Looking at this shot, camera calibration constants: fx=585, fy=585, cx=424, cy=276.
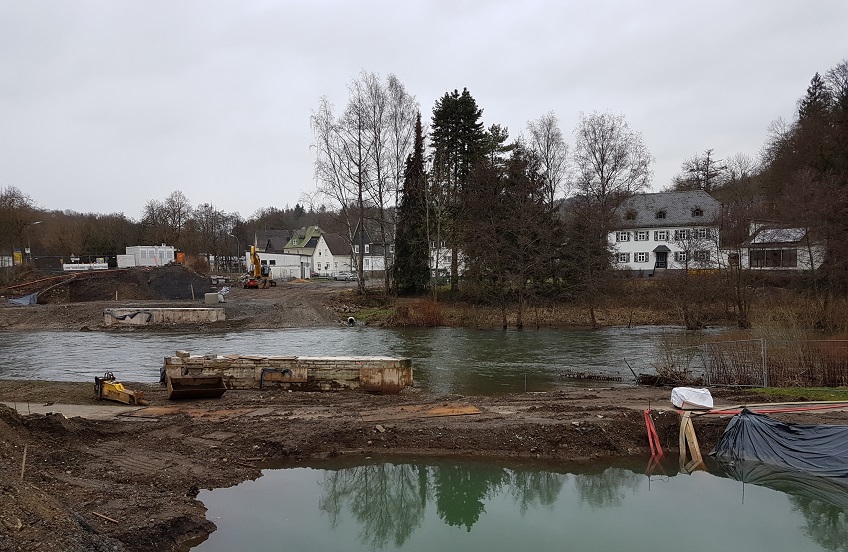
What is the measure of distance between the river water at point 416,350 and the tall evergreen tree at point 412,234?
33.9 ft

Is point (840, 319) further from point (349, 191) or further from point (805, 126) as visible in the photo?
point (349, 191)

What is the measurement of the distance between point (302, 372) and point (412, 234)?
31.1m

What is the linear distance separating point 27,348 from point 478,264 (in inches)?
1077

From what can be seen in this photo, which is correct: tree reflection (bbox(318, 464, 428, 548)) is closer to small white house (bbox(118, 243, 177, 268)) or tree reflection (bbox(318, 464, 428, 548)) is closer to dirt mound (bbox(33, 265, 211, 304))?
dirt mound (bbox(33, 265, 211, 304))

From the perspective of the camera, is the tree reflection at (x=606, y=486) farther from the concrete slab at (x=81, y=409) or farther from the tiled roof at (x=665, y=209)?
the tiled roof at (x=665, y=209)

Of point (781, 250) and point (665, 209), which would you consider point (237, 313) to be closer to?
point (781, 250)

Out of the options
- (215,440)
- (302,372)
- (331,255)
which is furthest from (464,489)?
(331,255)

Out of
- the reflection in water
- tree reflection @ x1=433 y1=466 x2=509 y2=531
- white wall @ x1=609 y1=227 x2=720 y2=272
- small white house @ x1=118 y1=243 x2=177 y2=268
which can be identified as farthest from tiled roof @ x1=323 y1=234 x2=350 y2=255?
the reflection in water

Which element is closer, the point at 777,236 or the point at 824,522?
the point at 824,522

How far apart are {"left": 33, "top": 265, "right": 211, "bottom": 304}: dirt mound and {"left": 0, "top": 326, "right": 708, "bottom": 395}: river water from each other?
12.9m

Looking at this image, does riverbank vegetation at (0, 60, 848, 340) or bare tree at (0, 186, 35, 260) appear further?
bare tree at (0, 186, 35, 260)

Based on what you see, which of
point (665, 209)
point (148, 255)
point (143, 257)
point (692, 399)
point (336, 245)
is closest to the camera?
point (692, 399)

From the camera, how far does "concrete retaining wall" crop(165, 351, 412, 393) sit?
1775cm

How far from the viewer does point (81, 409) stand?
14.7 metres
